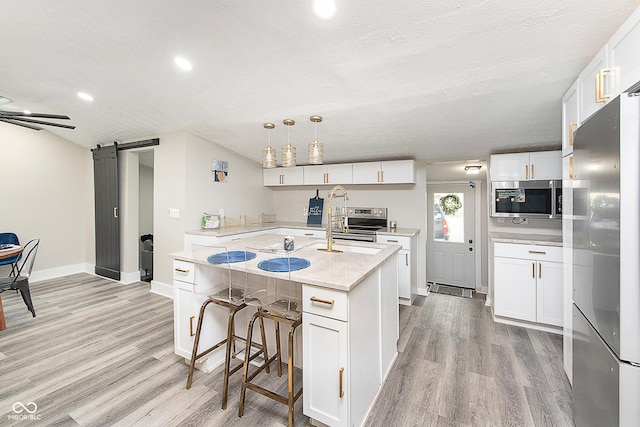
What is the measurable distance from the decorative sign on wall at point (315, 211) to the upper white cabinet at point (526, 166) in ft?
8.66

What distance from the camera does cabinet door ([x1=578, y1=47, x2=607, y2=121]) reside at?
59.3 inches

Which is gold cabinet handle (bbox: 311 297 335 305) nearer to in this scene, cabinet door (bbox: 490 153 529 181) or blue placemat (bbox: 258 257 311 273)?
blue placemat (bbox: 258 257 311 273)

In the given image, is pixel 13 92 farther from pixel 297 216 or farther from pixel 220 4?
pixel 297 216

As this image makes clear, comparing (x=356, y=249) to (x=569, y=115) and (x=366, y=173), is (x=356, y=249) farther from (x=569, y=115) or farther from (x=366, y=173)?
(x=366, y=173)

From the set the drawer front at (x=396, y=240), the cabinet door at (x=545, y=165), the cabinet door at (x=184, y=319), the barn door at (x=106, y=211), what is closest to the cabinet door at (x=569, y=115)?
the cabinet door at (x=545, y=165)

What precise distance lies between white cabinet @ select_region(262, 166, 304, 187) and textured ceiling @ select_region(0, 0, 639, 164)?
4.15 feet

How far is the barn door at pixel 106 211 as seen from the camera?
14.4ft

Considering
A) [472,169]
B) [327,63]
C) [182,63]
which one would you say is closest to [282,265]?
[327,63]

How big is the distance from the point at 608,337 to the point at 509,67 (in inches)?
65.1

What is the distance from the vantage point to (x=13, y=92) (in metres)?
3.10

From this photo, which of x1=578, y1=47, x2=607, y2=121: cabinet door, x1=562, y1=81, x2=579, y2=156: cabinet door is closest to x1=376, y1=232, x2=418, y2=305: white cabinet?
x1=562, y1=81, x2=579, y2=156: cabinet door

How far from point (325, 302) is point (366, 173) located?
289cm

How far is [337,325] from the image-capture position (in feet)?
4.76

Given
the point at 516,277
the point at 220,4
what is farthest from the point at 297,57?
the point at 516,277
